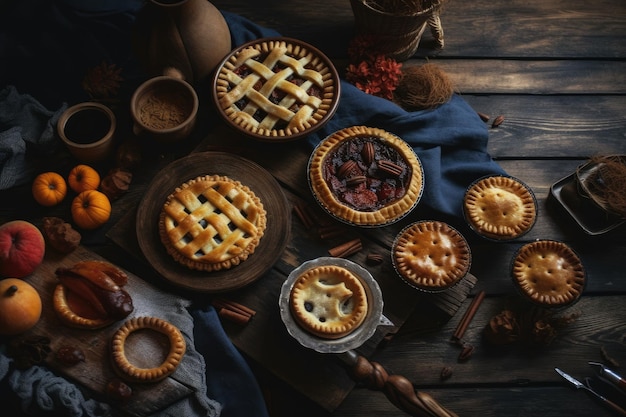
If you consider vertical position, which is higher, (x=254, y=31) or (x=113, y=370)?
(x=254, y=31)

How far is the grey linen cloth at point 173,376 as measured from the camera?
2.66m

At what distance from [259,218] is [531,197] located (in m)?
1.36

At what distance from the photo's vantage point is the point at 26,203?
3.17 m

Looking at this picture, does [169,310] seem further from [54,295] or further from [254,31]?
[254,31]

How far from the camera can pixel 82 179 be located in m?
3.07

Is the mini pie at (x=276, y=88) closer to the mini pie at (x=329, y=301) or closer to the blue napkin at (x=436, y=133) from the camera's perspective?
the blue napkin at (x=436, y=133)

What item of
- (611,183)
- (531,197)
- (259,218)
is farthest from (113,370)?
(611,183)

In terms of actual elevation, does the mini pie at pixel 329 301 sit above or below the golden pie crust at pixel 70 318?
above

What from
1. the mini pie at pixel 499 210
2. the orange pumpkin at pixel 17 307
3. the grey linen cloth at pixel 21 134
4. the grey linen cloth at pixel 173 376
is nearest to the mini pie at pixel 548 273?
the mini pie at pixel 499 210

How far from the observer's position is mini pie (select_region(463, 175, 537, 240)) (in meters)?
3.11

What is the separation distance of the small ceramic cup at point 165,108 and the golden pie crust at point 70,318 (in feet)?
2.81

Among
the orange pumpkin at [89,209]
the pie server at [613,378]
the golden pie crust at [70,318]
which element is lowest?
the pie server at [613,378]

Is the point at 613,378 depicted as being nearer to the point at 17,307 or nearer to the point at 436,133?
the point at 436,133

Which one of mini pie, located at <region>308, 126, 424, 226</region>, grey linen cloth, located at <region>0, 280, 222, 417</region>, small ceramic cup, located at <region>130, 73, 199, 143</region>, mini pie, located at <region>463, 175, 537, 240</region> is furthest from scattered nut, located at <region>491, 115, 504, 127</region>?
grey linen cloth, located at <region>0, 280, 222, 417</region>
